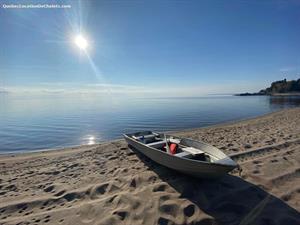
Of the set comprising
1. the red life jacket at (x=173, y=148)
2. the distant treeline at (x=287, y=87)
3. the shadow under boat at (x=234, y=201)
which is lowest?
the shadow under boat at (x=234, y=201)

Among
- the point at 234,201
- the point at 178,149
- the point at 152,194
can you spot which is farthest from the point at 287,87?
the point at 152,194

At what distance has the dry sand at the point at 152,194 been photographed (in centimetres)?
415

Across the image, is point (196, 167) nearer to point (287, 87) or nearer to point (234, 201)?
point (234, 201)

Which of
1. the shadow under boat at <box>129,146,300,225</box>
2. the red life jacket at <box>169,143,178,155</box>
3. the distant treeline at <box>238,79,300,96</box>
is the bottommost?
the shadow under boat at <box>129,146,300,225</box>

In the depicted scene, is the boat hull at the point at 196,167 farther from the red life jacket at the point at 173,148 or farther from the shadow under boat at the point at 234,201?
the red life jacket at the point at 173,148

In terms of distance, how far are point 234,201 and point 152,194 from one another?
2193mm

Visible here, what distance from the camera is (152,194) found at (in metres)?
5.02

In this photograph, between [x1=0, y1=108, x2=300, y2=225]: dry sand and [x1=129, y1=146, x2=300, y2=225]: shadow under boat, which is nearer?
[x1=129, y1=146, x2=300, y2=225]: shadow under boat

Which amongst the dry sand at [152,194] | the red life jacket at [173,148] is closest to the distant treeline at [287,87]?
the dry sand at [152,194]

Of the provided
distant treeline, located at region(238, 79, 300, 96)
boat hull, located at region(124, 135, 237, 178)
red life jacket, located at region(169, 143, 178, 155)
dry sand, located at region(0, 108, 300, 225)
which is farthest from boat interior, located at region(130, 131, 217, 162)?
distant treeline, located at region(238, 79, 300, 96)

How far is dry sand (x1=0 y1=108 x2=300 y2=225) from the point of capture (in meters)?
4.15

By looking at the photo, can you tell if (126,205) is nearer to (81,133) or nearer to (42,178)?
(42,178)

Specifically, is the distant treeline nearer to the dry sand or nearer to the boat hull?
the dry sand

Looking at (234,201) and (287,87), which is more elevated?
(287,87)
